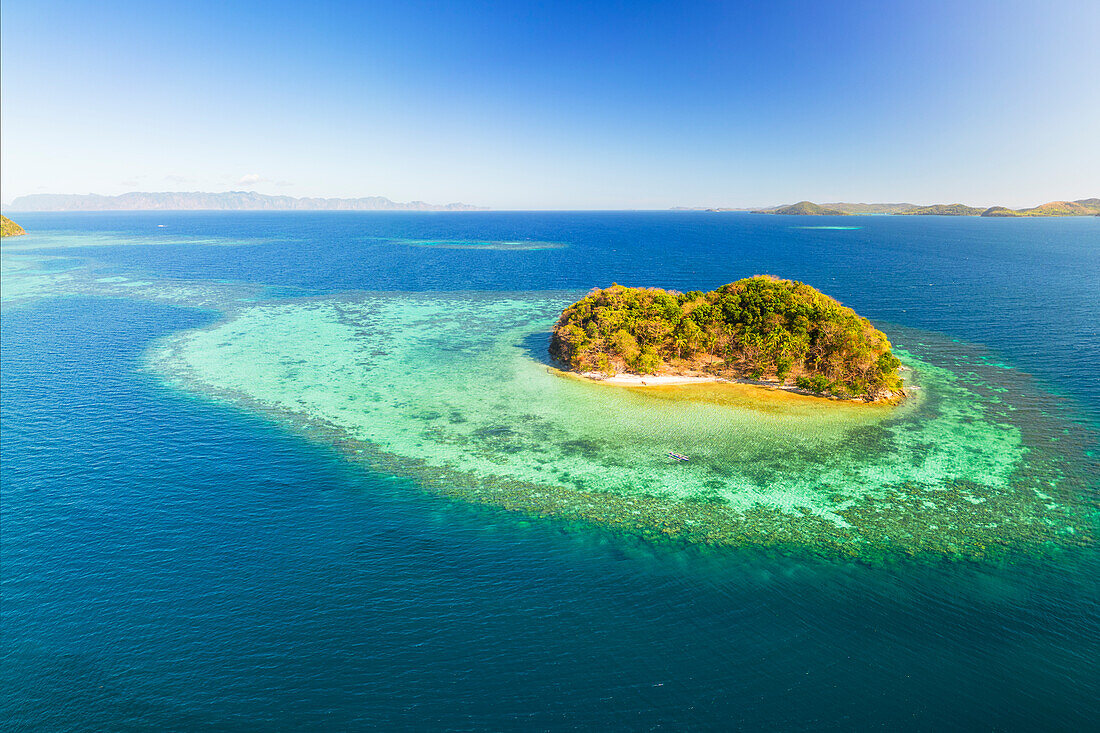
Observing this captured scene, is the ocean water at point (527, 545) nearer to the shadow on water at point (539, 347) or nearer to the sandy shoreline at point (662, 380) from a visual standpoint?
the shadow on water at point (539, 347)

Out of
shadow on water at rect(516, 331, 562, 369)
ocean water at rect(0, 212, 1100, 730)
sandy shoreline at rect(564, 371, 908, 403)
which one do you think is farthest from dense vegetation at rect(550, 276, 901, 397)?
ocean water at rect(0, 212, 1100, 730)

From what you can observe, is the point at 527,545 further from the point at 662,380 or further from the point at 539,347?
the point at 539,347

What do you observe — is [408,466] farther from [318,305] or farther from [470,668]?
[318,305]

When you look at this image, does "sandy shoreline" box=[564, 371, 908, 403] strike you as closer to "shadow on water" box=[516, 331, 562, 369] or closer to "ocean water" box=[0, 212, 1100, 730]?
"ocean water" box=[0, 212, 1100, 730]

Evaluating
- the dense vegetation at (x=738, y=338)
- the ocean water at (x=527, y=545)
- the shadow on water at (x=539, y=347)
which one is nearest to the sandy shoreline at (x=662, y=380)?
the dense vegetation at (x=738, y=338)

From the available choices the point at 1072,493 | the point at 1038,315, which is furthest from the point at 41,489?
the point at 1038,315

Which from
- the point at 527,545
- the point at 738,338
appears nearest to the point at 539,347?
the point at 738,338

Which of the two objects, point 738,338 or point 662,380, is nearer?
point 662,380
